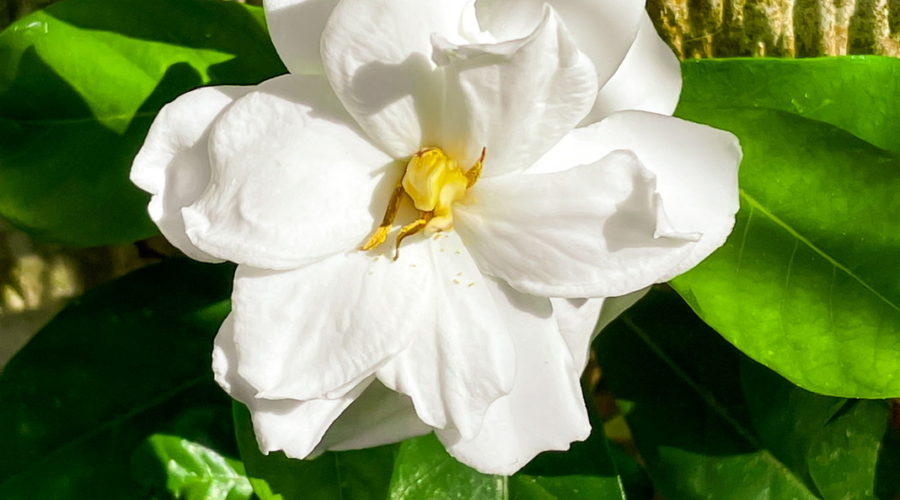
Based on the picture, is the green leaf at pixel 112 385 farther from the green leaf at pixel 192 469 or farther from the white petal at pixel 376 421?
the white petal at pixel 376 421

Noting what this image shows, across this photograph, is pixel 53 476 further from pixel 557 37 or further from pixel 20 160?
pixel 557 37

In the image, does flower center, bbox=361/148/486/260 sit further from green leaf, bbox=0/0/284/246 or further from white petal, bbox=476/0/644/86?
green leaf, bbox=0/0/284/246

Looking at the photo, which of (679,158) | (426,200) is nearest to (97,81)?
(426,200)

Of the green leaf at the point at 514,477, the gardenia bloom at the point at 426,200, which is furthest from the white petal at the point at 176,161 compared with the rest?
the green leaf at the point at 514,477

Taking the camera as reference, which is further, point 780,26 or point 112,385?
point 112,385

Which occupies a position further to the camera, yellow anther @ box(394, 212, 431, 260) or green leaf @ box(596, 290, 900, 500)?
green leaf @ box(596, 290, 900, 500)

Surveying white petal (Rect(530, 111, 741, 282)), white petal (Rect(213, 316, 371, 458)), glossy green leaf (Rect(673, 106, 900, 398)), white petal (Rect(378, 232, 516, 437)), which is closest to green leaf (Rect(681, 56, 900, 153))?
glossy green leaf (Rect(673, 106, 900, 398))

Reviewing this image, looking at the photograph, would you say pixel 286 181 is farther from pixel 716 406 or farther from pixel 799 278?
pixel 716 406
